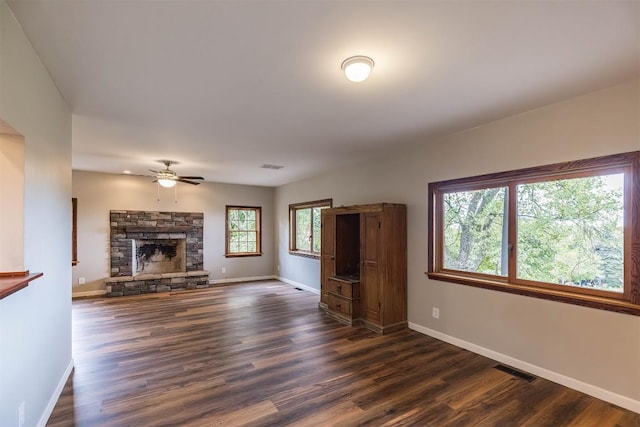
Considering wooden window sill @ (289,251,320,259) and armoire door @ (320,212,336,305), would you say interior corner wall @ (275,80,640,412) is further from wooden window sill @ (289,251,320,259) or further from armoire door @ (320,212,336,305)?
wooden window sill @ (289,251,320,259)

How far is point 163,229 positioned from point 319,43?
624cm

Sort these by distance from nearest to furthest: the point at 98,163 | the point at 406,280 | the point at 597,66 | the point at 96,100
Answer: the point at 597,66 < the point at 96,100 < the point at 406,280 < the point at 98,163

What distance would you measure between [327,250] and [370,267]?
1.03m

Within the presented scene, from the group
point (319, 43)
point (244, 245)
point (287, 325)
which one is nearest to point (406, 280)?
point (287, 325)

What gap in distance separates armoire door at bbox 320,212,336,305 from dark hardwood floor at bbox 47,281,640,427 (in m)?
0.84

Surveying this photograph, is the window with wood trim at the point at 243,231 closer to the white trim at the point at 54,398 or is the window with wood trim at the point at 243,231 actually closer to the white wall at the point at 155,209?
the white wall at the point at 155,209

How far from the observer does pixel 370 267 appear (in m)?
4.28

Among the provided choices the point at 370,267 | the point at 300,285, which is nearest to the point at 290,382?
the point at 370,267

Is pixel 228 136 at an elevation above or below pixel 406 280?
above

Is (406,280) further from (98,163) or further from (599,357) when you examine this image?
(98,163)

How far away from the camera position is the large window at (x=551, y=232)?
2.44 meters

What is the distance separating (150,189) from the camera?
267 inches

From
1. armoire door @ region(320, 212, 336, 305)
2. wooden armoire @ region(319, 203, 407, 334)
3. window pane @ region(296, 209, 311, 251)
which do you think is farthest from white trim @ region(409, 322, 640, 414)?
window pane @ region(296, 209, 311, 251)

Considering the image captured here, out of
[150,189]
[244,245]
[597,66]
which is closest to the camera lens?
[597,66]
